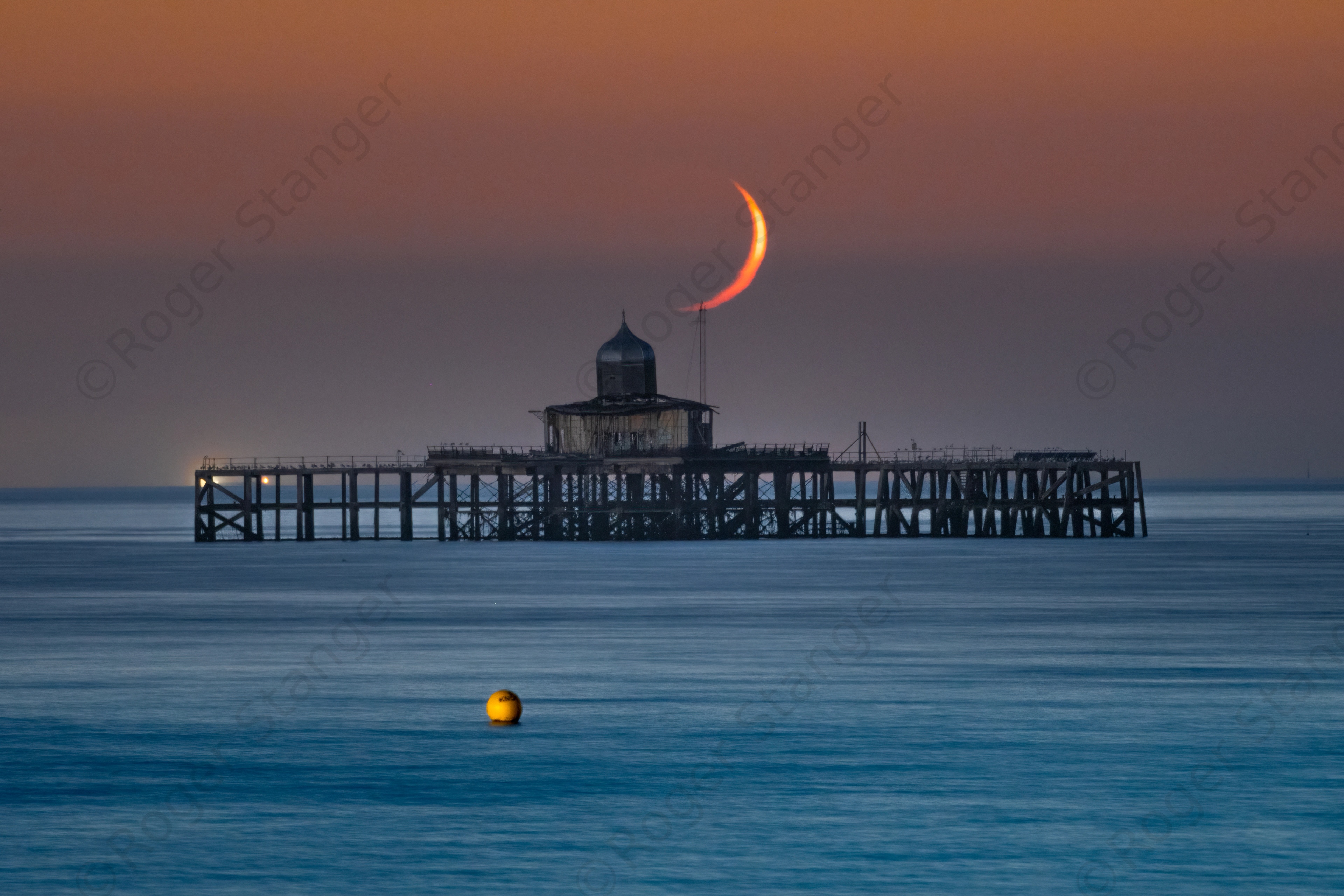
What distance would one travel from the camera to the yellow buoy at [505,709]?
3656 centimetres

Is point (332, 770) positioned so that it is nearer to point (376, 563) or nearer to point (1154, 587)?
point (1154, 587)

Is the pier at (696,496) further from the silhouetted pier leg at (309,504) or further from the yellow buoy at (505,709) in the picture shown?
the yellow buoy at (505,709)

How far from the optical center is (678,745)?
34.2m

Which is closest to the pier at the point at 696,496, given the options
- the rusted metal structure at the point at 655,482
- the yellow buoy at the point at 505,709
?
the rusted metal structure at the point at 655,482

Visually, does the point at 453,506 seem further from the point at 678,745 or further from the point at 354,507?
the point at 678,745

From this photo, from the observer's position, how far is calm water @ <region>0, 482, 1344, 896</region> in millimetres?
25250

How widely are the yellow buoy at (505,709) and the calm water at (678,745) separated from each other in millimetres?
283

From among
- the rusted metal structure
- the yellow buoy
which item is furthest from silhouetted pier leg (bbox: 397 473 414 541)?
the yellow buoy

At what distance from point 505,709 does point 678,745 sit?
4015 millimetres

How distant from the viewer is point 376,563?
95.1 metres

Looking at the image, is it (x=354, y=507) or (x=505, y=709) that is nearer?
(x=505, y=709)

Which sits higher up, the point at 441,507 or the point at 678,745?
the point at 441,507

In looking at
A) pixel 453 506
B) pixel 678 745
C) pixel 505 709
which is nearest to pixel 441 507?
pixel 453 506

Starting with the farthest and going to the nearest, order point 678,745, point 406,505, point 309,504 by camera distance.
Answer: point 309,504
point 406,505
point 678,745
